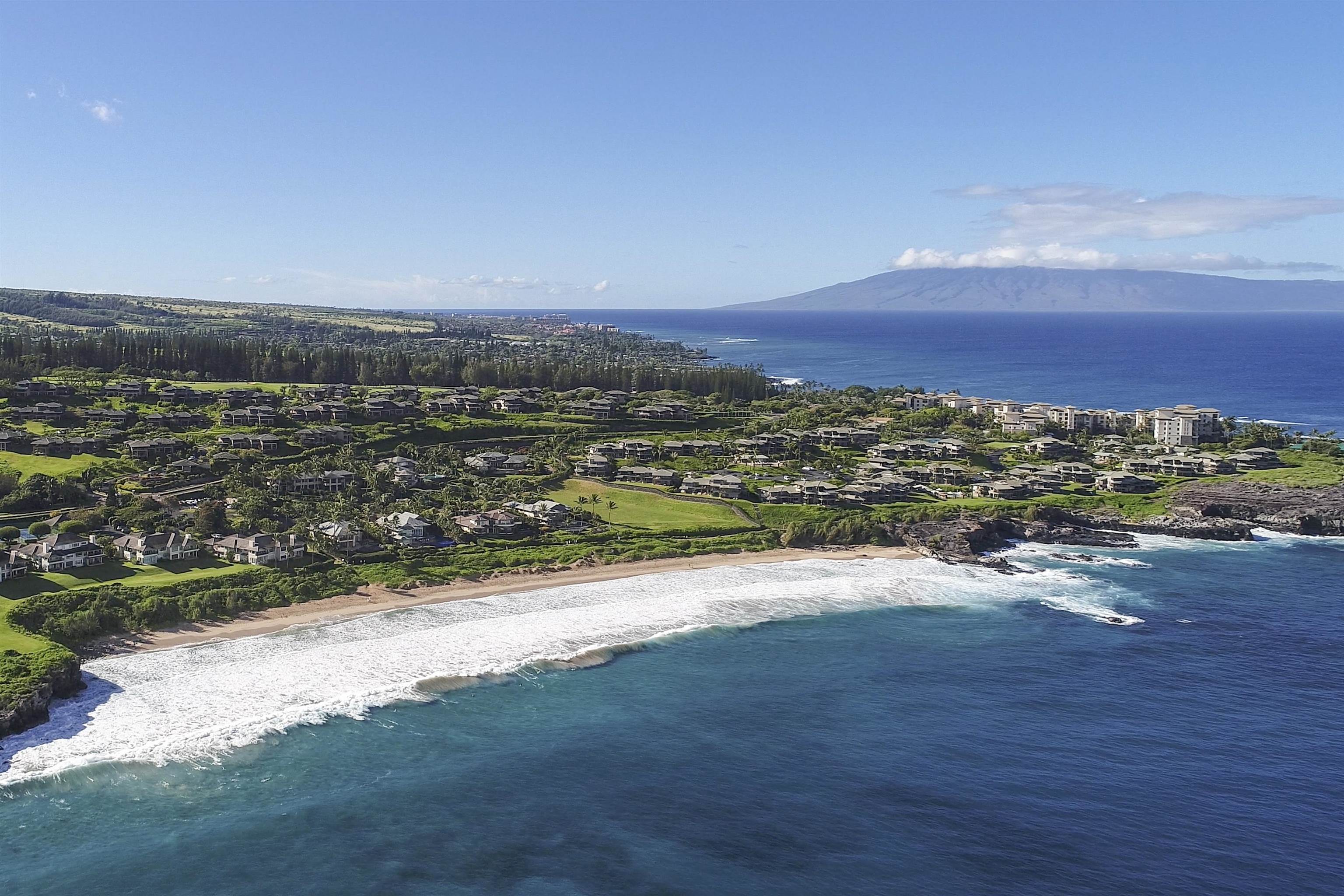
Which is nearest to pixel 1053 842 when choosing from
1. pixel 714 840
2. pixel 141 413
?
pixel 714 840

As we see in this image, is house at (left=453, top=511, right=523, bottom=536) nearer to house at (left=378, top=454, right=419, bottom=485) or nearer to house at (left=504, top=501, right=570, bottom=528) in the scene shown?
house at (left=504, top=501, right=570, bottom=528)

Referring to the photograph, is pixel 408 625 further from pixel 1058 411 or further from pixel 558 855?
pixel 1058 411

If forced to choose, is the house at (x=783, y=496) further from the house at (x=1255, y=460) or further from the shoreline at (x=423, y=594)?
the house at (x=1255, y=460)

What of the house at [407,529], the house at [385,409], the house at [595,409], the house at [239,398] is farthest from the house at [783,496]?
the house at [239,398]

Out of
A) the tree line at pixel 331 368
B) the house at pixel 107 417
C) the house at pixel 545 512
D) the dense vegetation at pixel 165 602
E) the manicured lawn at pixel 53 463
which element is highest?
the tree line at pixel 331 368

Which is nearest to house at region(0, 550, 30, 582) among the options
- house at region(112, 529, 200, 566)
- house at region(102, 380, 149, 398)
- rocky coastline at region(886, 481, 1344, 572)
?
house at region(112, 529, 200, 566)
